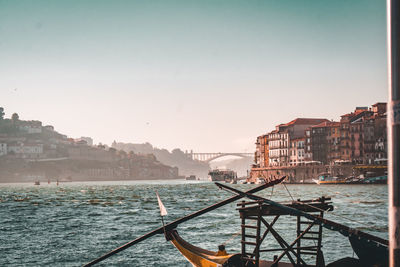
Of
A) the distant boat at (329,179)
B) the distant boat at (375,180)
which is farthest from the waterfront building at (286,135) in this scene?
the distant boat at (375,180)

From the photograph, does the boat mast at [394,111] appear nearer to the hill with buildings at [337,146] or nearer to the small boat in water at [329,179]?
A: the hill with buildings at [337,146]

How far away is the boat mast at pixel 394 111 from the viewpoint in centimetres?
561

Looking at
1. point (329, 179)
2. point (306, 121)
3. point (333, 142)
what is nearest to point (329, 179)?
point (329, 179)

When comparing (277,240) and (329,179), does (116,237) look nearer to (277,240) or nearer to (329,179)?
(277,240)

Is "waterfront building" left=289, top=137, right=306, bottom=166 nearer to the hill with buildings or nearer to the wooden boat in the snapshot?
the hill with buildings

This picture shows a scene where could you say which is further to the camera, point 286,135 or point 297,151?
point 286,135

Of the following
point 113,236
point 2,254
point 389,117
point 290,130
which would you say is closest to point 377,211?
point 113,236

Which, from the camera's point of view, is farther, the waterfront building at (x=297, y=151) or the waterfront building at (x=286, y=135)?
the waterfront building at (x=286, y=135)

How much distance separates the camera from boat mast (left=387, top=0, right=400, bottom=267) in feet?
18.4

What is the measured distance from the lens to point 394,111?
5809 mm

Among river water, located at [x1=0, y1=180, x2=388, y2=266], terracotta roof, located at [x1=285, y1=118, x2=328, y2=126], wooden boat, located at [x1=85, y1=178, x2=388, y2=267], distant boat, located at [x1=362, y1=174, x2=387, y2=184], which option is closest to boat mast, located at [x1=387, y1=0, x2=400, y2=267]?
wooden boat, located at [x1=85, y1=178, x2=388, y2=267]

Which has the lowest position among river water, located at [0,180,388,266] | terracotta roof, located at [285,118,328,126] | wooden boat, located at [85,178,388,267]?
river water, located at [0,180,388,266]

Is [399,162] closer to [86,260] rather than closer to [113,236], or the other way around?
[86,260]

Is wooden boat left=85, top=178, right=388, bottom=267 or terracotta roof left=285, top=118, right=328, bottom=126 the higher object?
terracotta roof left=285, top=118, right=328, bottom=126
